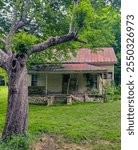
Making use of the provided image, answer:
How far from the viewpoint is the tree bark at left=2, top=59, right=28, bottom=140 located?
903 cm

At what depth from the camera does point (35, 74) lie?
81.4 feet

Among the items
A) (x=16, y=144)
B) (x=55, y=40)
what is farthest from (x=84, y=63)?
(x=16, y=144)

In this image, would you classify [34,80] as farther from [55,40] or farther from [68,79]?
[55,40]

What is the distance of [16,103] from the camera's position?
358 inches

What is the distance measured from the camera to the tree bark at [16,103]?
9.03 meters

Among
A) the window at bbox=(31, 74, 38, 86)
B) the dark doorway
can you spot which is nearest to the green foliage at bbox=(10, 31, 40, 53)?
the dark doorway

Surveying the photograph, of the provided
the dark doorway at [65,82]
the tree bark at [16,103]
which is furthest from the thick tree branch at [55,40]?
the dark doorway at [65,82]

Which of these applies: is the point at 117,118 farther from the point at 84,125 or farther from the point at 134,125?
the point at 134,125

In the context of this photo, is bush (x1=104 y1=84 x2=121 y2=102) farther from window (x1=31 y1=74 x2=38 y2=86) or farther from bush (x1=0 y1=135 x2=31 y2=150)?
bush (x1=0 y1=135 x2=31 y2=150)

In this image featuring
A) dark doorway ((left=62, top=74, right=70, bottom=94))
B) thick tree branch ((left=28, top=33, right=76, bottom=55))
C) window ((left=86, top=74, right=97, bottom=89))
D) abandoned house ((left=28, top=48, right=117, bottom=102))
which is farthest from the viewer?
dark doorway ((left=62, top=74, right=70, bottom=94))

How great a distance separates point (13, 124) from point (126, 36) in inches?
280

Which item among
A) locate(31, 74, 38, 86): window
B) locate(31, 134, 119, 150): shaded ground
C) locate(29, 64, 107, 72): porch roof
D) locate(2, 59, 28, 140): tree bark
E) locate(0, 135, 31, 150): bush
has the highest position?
locate(29, 64, 107, 72): porch roof

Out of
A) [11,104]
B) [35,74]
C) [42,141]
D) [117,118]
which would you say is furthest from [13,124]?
[35,74]

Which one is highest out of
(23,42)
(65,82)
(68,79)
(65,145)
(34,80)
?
(23,42)
